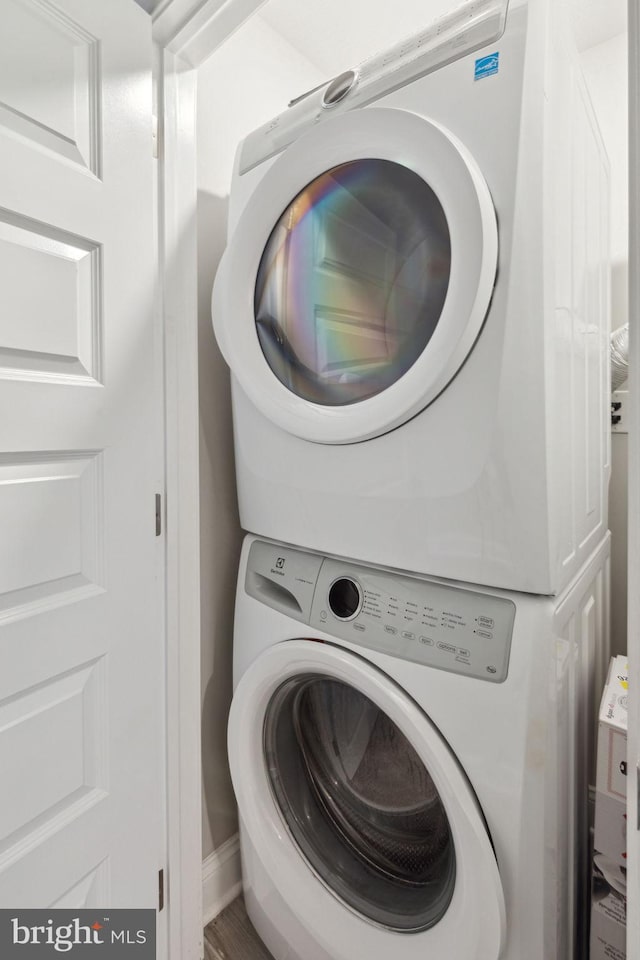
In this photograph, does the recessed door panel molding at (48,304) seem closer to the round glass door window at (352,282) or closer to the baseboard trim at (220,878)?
the round glass door window at (352,282)

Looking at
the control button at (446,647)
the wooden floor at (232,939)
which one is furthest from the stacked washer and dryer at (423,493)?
the wooden floor at (232,939)

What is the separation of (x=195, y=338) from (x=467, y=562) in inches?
30.2

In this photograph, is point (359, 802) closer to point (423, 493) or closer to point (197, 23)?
point (423, 493)

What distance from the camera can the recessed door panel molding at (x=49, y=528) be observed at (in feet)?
2.63

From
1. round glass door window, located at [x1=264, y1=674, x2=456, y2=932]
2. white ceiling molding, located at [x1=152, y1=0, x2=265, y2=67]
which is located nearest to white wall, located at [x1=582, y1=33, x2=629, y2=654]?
round glass door window, located at [x1=264, y1=674, x2=456, y2=932]

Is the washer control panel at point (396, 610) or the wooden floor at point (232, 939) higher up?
the washer control panel at point (396, 610)

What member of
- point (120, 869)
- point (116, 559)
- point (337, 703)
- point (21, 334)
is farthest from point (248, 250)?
point (120, 869)

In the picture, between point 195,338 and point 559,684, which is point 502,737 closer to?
point 559,684

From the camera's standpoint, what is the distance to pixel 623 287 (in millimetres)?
1606

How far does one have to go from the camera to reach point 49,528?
0.85m

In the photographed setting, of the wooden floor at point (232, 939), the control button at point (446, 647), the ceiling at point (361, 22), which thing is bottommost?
the wooden floor at point (232, 939)

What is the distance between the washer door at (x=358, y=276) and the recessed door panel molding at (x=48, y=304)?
0.25m

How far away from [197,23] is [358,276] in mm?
654

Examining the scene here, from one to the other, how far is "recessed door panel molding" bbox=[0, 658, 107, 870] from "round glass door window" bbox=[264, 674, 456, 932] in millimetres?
353
